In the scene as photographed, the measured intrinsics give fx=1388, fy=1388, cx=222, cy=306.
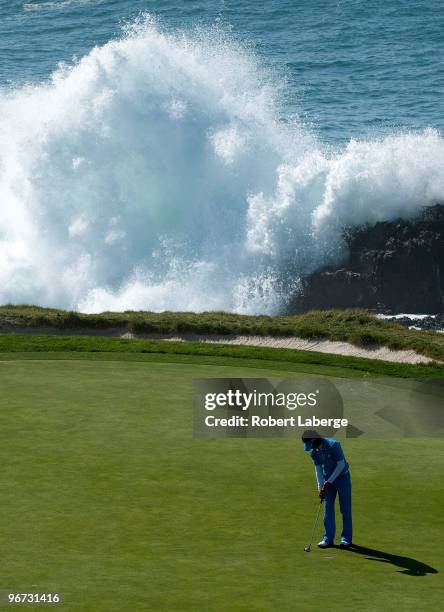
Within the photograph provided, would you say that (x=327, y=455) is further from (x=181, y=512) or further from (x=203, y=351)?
(x=203, y=351)

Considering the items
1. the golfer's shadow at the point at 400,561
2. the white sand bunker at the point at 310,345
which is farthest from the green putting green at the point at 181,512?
the white sand bunker at the point at 310,345

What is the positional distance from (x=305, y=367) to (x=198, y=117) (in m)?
27.0

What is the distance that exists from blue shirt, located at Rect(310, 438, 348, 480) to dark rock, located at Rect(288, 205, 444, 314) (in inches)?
980

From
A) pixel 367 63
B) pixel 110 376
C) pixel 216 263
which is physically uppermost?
pixel 367 63

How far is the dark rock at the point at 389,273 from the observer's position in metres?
38.5

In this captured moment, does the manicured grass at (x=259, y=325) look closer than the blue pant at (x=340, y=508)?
No

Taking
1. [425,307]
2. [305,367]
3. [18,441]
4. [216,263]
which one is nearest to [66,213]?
[216,263]

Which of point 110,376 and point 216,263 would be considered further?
point 216,263

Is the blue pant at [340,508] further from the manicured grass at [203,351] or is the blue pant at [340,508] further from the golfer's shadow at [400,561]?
the manicured grass at [203,351]

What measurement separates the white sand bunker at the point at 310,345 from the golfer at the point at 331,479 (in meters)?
10.3

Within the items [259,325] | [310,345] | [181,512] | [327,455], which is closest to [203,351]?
[310,345]

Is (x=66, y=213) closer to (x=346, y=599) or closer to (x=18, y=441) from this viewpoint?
(x=18, y=441)

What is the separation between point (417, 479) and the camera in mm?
15148

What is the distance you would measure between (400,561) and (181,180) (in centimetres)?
3485
